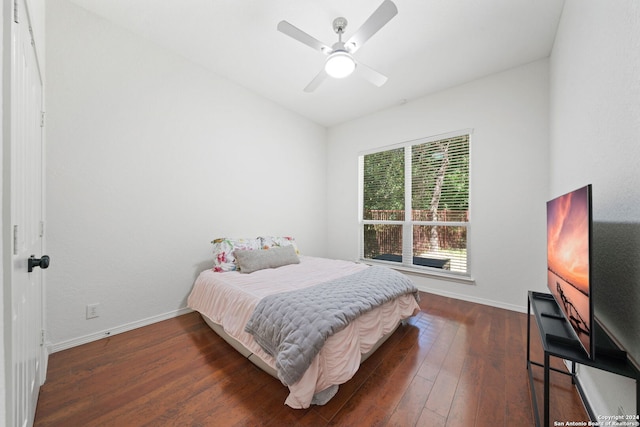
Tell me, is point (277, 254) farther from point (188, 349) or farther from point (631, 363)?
point (631, 363)

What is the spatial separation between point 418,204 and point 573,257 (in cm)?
247

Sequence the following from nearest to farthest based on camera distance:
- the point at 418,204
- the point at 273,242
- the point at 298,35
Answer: the point at 298,35 → the point at 273,242 → the point at 418,204

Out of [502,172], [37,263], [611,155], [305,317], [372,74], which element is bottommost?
[305,317]

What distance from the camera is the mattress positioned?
143cm

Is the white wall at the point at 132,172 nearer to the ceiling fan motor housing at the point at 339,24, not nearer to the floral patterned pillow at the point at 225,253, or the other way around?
the floral patterned pillow at the point at 225,253

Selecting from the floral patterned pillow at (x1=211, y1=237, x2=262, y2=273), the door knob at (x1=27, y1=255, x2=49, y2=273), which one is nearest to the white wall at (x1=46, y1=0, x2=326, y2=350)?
the floral patterned pillow at (x1=211, y1=237, x2=262, y2=273)

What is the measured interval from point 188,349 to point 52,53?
2.72 m

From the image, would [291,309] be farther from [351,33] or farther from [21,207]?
[351,33]

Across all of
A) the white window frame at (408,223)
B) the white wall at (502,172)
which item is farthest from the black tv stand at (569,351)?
the white window frame at (408,223)

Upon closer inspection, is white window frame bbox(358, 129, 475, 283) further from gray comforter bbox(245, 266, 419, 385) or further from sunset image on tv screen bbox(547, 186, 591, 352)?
sunset image on tv screen bbox(547, 186, 591, 352)

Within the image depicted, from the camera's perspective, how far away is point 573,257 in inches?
44.3

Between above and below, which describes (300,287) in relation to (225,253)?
below

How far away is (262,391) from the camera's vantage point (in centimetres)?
154

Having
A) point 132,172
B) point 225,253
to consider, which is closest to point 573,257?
point 225,253
